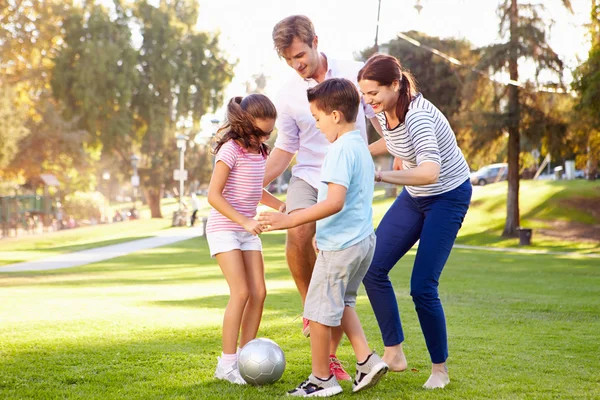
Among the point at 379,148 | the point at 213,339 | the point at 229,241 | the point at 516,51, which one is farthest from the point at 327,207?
the point at 516,51

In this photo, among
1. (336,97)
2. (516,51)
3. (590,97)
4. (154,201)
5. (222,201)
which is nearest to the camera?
(336,97)

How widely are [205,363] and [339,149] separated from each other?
2.07 m

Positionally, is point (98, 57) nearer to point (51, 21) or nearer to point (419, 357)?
point (51, 21)

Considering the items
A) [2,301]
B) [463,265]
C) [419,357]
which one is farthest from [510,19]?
[419,357]

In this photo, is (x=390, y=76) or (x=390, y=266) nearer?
(x=390, y=76)

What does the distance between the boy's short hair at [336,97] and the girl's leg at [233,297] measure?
1.22 m

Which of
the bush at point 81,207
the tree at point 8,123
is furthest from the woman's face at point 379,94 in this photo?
the bush at point 81,207

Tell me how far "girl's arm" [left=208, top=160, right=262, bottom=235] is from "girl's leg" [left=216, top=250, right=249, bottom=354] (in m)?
0.31

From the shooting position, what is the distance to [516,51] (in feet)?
96.2

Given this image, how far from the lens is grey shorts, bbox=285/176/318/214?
591 centimetres

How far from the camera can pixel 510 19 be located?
97.5 ft

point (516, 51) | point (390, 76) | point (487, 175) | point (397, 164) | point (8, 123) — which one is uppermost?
point (516, 51)

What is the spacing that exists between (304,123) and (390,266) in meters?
1.39

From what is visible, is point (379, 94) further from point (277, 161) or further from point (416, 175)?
point (277, 161)
